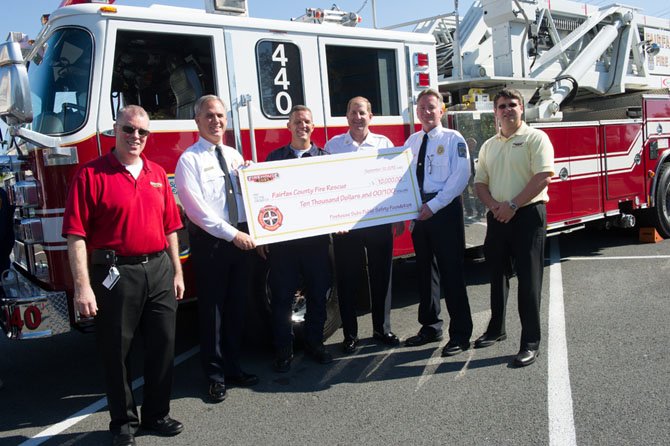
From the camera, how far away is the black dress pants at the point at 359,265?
14.9 ft

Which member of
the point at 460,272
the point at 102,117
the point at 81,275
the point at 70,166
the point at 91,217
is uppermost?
the point at 102,117

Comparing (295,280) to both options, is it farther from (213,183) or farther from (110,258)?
(110,258)

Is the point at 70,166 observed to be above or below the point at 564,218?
above

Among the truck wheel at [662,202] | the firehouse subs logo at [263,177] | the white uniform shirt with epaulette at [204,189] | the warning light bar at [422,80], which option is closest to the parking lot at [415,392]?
the white uniform shirt with epaulette at [204,189]

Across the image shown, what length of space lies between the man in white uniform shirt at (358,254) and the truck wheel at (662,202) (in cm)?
515

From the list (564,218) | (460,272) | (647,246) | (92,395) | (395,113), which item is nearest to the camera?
(92,395)

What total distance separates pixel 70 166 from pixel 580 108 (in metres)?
7.32

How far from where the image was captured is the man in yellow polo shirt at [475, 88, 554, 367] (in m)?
4.15

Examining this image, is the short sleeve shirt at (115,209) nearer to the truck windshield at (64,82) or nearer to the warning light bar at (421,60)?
the truck windshield at (64,82)

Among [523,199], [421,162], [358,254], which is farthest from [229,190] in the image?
[523,199]

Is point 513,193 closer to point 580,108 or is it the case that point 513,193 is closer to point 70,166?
point 70,166

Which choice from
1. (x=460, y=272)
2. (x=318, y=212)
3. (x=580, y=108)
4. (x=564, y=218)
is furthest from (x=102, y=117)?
(x=580, y=108)

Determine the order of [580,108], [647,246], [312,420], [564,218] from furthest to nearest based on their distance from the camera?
[580,108] → [647,246] → [564,218] → [312,420]

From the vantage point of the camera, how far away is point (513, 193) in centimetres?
425
